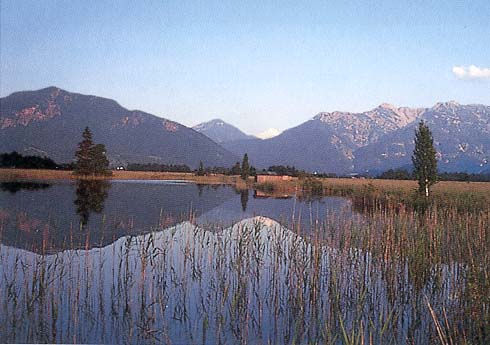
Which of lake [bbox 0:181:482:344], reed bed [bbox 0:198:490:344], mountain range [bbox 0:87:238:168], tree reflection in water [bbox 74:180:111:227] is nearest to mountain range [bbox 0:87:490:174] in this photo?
mountain range [bbox 0:87:238:168]

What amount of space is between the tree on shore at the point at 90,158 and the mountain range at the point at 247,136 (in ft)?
0.24

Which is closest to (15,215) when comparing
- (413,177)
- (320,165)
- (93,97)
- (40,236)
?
(40,236)

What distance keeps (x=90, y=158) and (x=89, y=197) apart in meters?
0.63

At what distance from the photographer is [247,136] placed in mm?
4879

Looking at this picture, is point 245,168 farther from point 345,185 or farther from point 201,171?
point 345,185

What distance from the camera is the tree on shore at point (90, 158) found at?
460 centimetres

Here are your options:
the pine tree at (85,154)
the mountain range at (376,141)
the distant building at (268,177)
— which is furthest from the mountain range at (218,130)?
the distant building at (268,177)

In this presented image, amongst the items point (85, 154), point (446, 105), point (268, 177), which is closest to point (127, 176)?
point (85, 154)

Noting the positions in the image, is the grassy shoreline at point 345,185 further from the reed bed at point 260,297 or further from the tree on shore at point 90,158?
the reed bed at point 260,297

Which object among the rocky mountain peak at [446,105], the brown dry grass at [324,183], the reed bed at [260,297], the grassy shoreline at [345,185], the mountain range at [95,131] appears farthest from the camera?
the grassy shoreline at [345,185]

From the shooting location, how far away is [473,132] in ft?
15.4

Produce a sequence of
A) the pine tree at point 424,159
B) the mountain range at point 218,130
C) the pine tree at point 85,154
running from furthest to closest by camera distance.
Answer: the pine tree at point 424,159, the pine tree at point 85,154, the mountain range at point 218,130

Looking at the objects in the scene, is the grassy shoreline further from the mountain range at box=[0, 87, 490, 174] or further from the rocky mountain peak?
the rocky mountain peak

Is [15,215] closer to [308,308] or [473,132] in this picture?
[308,308]
